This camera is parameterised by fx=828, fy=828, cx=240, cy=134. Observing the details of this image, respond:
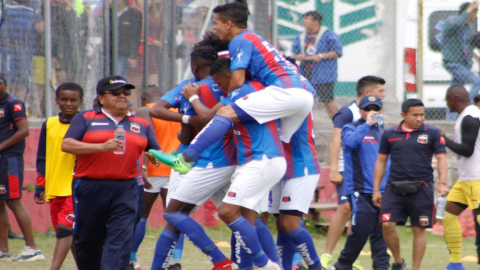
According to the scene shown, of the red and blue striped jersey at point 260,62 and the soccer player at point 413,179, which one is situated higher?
the red and blue striped jersey at point 260,62

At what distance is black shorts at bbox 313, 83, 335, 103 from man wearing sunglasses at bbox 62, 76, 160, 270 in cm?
708

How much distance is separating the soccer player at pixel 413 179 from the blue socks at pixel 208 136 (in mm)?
2572

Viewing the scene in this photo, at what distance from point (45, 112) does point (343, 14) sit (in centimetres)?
566

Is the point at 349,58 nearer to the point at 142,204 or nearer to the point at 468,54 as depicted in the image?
the point at 468,54

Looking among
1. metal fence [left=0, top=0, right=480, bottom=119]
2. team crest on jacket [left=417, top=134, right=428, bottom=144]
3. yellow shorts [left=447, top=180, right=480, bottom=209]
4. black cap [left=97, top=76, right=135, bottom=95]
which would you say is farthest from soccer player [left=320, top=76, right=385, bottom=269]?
metal fence [left=0, top=0, right=480, bottom=119]

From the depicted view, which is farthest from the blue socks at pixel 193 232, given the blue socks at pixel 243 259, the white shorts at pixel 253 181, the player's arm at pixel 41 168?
the player's arm at pixel 41 168

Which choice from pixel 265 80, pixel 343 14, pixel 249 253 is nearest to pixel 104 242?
pixel 249 253

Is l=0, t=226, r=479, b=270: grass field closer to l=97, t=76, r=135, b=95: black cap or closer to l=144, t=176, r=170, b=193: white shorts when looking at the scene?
l=144, t=176, r=170, b=193: white shorts

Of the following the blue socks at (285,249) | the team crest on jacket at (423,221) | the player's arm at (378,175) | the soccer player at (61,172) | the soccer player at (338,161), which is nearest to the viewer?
the soccer player at (61,172)

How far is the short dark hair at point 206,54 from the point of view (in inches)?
312

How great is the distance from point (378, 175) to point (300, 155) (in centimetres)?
157

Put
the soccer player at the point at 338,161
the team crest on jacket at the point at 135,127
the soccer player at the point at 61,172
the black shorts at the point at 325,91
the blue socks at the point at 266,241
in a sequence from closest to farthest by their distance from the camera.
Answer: the team crest on jacket at the point at 135,127 < the blue socks at the point at 266,241 < the soccer player at the point at 61,172 < the soccer player at the point at 338,161 < the black shorts at the point at 325,91

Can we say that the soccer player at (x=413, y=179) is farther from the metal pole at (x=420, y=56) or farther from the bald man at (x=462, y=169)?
the metal pole at (x=420, y=56)

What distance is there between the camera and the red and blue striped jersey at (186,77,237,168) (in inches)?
296
